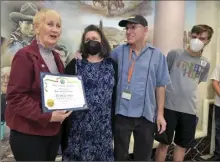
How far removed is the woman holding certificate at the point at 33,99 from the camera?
1.05 m

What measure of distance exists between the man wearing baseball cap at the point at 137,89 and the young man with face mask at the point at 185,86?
36 cm

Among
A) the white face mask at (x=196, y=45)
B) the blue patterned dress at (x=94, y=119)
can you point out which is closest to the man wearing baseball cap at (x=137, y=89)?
the blue patterned dress at (x=94, y=119)

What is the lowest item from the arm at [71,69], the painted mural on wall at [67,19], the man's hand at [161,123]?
the man's hand at [161,123]

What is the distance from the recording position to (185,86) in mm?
1901

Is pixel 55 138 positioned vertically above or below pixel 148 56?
below

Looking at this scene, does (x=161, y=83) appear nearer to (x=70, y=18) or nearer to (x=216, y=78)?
(x=216, y=78)

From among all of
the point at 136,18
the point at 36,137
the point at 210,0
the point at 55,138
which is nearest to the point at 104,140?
the point at 55,138

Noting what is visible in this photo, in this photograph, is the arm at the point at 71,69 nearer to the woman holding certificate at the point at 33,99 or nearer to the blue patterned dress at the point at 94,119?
the blue patterned dress at the point at 94,119

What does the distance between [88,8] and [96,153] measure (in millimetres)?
1413

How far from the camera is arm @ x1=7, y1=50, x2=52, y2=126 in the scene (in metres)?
1.05

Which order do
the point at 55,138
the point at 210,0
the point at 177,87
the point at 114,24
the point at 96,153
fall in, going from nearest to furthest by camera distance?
the point at 55,138, the point at 96,153, the point at 177,87, the point at 210,0, the point at 114,24

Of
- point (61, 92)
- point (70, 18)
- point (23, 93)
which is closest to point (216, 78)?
point (70, 18)

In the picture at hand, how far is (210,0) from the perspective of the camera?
2264 mm

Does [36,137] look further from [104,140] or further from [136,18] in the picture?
[136,18]
